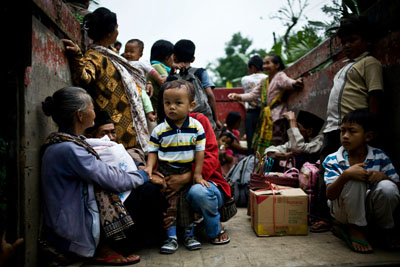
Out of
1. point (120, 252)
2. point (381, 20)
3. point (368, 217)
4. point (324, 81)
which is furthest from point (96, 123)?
point (324, 81)

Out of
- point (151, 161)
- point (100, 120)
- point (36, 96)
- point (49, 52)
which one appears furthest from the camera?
point (100, 120)

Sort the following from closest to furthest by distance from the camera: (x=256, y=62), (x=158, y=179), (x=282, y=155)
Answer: (x=158, y=179)
(x=282, y=155)
(x=256, y=62)

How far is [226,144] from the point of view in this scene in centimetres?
601

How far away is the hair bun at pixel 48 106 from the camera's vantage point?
2295 millimetres

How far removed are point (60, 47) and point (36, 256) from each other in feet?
5.47

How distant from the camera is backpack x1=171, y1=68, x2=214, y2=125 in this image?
4140mm

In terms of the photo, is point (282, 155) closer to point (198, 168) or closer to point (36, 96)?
point (198, 168)

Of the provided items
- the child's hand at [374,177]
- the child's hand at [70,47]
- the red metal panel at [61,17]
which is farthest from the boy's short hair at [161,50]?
the child's hand at [374,177]

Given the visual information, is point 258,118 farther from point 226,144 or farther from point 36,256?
point 36,256

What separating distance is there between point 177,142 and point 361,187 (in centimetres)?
155

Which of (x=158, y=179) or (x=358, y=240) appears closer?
(x=358, y=240)

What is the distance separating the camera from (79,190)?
7.52 feet

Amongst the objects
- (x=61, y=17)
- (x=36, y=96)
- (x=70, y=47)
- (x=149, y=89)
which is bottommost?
(x=36, y=96)

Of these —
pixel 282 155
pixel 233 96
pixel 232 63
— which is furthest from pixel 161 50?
pixel 232 63
